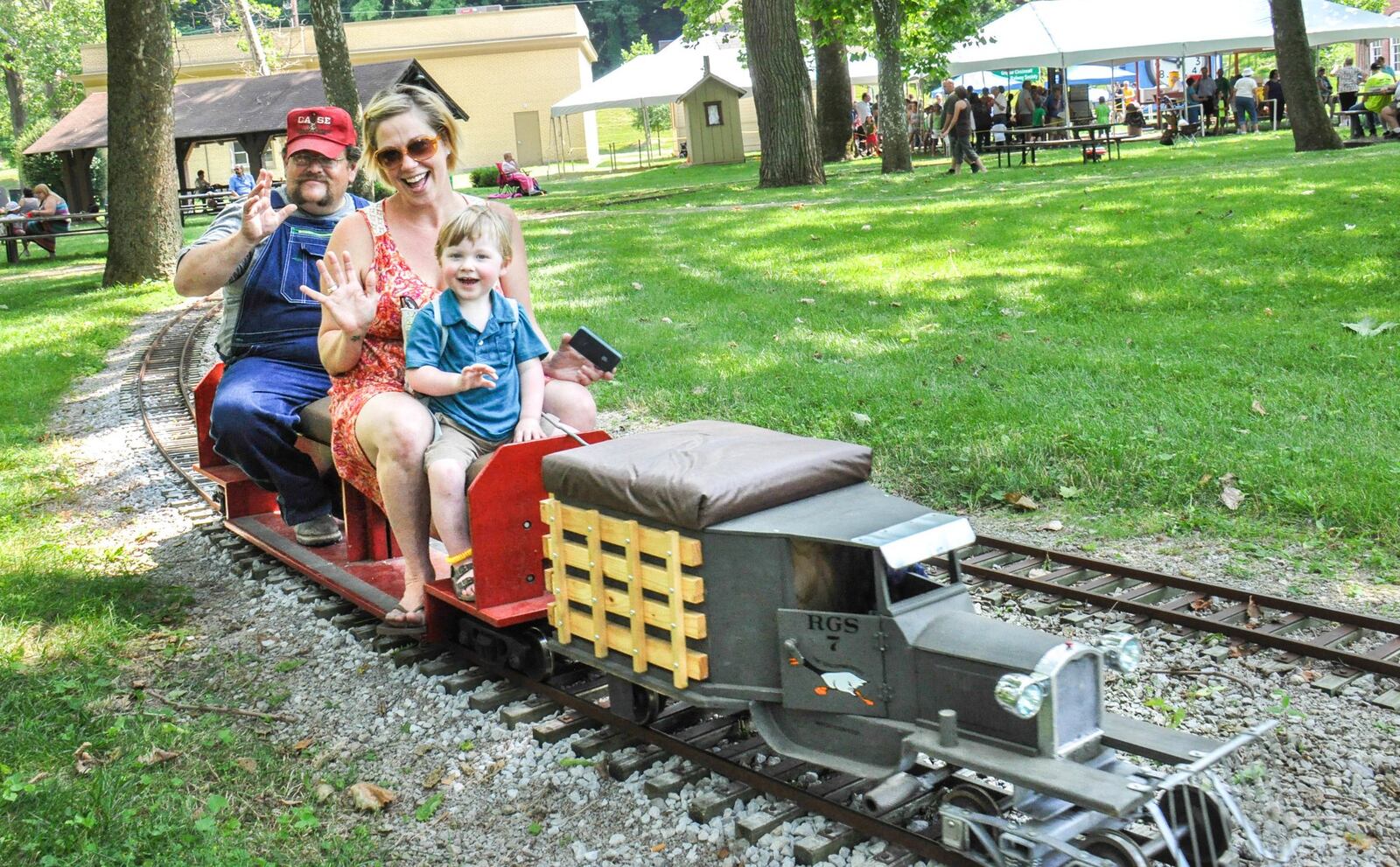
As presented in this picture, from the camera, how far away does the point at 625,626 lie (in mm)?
4270

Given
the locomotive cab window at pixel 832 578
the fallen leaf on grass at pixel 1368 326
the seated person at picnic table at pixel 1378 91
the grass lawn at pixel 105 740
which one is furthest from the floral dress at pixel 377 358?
the seated person at picnic table at pixel 1378 91

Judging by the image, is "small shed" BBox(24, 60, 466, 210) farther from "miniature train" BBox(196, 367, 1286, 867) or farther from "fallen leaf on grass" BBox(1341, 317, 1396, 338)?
"miniature train" BBox(196, 367, 1286, 867)

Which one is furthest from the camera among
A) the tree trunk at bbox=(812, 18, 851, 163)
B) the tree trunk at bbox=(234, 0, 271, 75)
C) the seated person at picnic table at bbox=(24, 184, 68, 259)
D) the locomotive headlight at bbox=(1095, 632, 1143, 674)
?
the tree trunk at bbox=(234, 0, 271, 75)

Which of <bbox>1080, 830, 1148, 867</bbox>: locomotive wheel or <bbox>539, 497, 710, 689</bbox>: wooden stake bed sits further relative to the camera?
<bbox>539, 497, 710, 689</bbox>: wooden stake bed

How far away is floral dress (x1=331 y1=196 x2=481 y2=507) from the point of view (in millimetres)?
5281

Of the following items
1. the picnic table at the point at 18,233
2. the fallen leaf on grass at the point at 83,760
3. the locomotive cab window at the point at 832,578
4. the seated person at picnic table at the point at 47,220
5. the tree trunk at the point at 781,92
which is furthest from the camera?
the seated person at picnic table at the point at 47,220

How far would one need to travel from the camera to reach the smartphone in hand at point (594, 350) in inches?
209

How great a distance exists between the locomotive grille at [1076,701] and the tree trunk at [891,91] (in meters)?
23.9

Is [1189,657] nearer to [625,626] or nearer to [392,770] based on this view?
[625,626]

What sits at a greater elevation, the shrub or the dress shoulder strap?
the shrub

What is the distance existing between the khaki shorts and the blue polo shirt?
24 mm

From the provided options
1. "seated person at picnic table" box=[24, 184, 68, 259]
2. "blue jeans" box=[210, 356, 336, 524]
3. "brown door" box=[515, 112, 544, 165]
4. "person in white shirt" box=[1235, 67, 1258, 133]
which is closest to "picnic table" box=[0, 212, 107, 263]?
"seated person at picnic table" box=[24, 184, 68, 259]

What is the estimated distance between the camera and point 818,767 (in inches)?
167

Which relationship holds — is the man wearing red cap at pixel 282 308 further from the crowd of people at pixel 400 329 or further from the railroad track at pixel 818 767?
the railroad track at pixel 818 767
